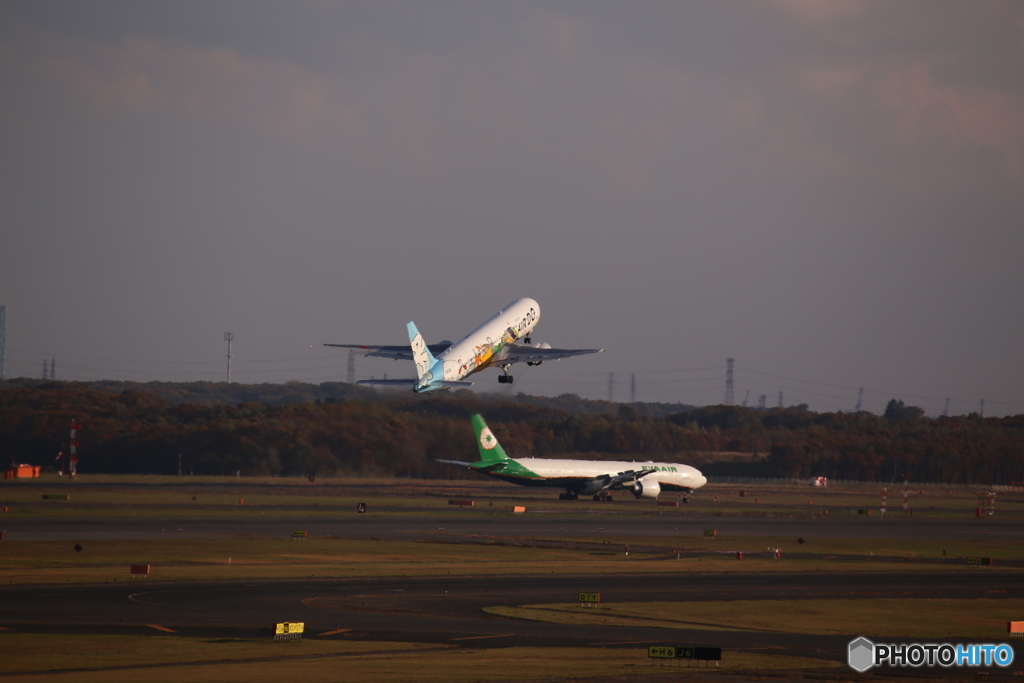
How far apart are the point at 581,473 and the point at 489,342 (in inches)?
1200

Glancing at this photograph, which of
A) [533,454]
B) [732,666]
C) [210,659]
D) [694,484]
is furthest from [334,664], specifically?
[533,454]

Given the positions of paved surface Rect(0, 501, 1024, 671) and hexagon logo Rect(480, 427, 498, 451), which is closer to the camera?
paved surface Rect(0, 501, 1024, 671)

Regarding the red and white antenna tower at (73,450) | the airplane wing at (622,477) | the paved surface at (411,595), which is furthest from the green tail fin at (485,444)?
the red and white antenna tower at (73,450)

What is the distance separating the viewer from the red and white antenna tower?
126 metres

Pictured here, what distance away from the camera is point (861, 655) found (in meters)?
36.1

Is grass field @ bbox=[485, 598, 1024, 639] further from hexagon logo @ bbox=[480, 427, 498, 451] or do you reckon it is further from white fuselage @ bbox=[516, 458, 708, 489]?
white fuselage @ bbox=[516, 458, 708, 489]

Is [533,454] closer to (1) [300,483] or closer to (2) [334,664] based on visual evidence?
(1) [300,483]

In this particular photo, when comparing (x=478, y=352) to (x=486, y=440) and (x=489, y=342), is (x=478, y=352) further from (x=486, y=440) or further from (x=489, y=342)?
(x=486, y=440)

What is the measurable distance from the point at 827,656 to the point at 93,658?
21407 mm

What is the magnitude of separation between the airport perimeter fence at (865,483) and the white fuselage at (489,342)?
253 feet

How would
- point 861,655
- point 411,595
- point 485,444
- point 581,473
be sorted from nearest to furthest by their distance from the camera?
point 861,655, point 411,595, point 485,444, point 581,473

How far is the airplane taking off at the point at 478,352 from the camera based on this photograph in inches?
2879

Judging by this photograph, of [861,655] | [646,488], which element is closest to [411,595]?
[861,655]

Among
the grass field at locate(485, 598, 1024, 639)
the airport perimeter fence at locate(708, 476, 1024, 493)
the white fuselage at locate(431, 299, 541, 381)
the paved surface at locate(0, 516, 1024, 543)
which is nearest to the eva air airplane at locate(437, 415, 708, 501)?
the paved surface at locate(0, 516, 1024, 543)
